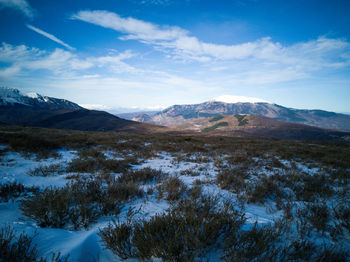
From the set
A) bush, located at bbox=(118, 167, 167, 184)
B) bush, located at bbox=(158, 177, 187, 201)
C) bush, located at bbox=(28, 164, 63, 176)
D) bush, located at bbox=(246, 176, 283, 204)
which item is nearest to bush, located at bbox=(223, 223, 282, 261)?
bush, located at bbox=(158, 177, 187, 201)

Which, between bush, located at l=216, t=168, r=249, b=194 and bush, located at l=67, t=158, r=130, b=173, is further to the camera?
bush, located at l=67, t=158, r=130, b=173

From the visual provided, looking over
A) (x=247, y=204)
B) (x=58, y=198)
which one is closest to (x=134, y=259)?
(x=58, y=198)

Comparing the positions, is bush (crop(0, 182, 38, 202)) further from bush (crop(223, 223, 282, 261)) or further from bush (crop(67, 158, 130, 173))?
bush (crop(223, 223, 282, 261))

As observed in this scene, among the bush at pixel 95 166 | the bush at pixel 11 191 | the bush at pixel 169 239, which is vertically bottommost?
the bush at pixel 95 166

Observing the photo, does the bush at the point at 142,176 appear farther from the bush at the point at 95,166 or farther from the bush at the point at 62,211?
the bush at the point at 62,211

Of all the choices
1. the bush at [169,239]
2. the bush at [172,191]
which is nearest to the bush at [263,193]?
the bush at [172,191]

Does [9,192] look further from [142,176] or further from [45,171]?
[142,176]

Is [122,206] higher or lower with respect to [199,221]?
lower

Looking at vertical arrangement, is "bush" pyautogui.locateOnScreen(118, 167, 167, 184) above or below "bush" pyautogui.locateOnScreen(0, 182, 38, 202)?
below

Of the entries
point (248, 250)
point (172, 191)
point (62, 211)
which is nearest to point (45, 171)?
point (62, 211)

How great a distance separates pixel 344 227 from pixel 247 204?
152 centimetres

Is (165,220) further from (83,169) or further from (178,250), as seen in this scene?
(83,169)

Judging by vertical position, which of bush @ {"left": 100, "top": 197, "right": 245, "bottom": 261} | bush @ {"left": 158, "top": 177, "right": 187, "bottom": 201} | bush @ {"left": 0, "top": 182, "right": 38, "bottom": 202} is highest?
bush @ {"left": 100, "top": 197, "right": 245, "bottom": 261}

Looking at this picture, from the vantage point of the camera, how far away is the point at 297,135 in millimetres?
80812
